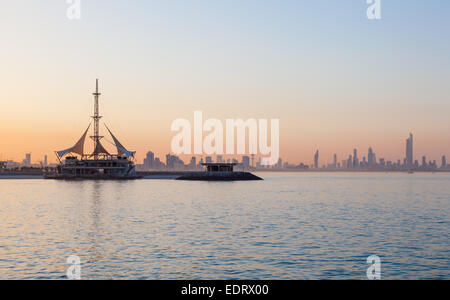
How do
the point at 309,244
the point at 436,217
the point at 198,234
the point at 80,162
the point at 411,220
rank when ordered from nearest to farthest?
1. the point at 309,244
2. the point at 198,234
3. the point at 411,220
4. the point at 436,217
5. the point at 80,162

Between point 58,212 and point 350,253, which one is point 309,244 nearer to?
point 350,253

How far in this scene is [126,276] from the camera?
23.7 m

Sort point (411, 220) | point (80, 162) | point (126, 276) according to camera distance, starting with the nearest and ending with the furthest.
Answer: point (126, 276)
point (411, 220)
point (80, 162)

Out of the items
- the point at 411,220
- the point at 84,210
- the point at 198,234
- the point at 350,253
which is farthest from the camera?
the point at 84,210

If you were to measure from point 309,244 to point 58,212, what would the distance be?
38164mm

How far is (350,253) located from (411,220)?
83.7 feet
